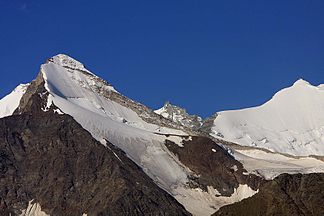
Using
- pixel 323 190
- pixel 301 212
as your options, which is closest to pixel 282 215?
pixel 301 212

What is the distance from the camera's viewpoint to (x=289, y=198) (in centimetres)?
17288

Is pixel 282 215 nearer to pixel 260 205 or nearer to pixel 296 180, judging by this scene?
pixel 260 205

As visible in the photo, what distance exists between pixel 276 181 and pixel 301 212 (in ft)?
56.7

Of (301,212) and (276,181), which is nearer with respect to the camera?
(301,212)

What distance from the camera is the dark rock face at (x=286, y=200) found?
552ft

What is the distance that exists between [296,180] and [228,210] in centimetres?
2247

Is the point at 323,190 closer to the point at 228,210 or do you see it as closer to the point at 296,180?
the point at 296,180

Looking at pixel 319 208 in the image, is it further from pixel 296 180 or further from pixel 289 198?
pixel 296 180

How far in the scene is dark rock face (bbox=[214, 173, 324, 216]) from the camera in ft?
552

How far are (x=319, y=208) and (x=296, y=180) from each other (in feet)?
58.0

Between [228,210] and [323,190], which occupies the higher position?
[323,190]

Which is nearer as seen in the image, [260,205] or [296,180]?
[260,205]

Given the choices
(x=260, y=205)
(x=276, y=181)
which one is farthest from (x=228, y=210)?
(x=276, y=181)

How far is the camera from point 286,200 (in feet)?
563
